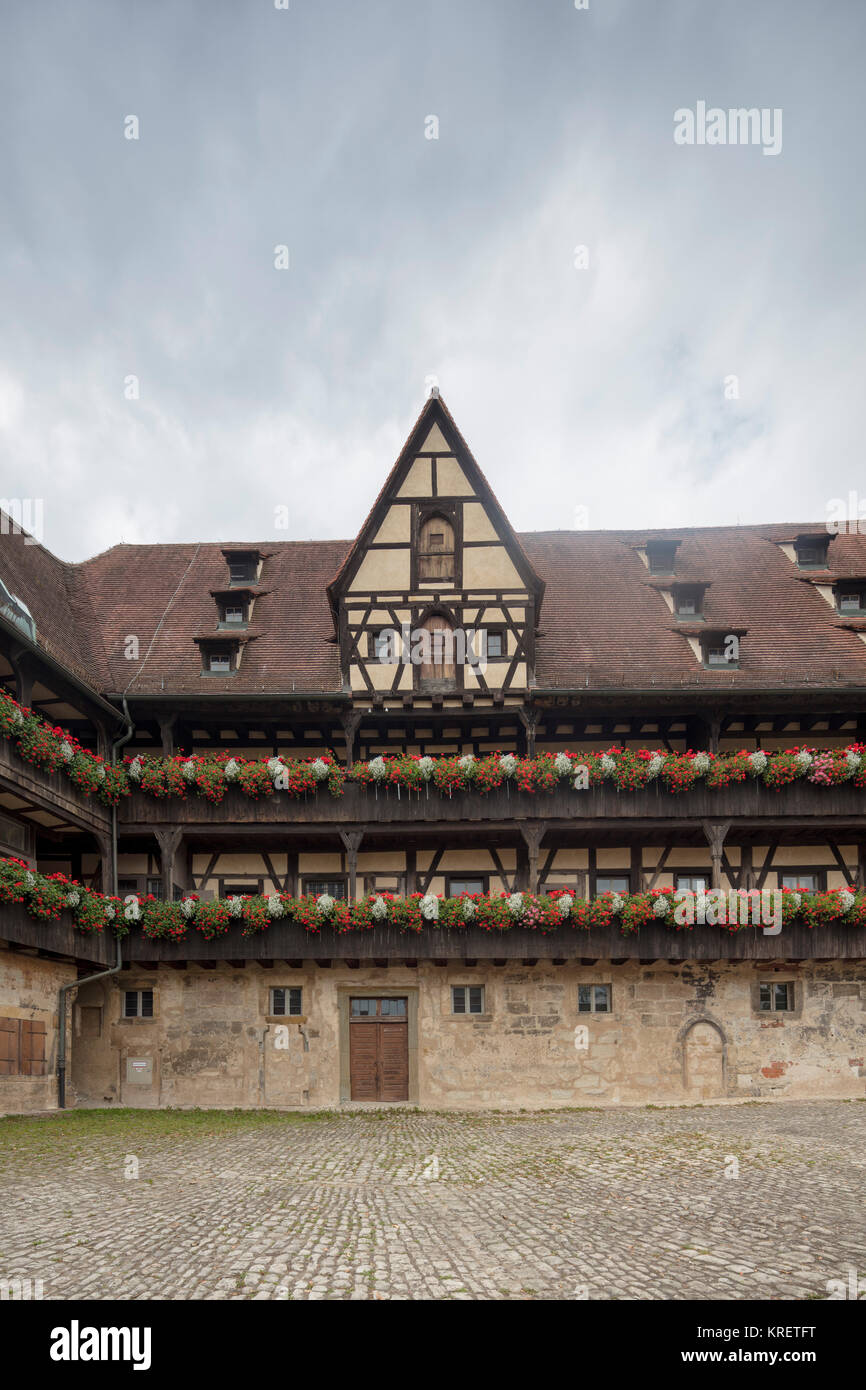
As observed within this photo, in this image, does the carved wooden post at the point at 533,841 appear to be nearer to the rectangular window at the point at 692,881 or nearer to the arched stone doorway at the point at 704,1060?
the rectangular window at the point at 692,881

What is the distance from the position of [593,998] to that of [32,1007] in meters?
11.5

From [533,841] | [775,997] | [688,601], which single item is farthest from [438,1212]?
[688,601]

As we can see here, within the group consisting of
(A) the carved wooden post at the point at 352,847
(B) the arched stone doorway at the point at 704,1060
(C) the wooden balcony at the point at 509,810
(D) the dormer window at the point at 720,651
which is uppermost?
(D) the dormer window at the point at 720,651

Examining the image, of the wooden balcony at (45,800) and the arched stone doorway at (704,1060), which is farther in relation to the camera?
the arched stone doorway at (704,1060)

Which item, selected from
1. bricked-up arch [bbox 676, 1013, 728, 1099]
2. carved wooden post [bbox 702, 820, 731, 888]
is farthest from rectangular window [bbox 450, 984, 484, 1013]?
carved wooden post [bbox 702, 820, 731, 888]

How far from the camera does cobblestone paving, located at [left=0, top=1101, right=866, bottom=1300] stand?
24.6 feet

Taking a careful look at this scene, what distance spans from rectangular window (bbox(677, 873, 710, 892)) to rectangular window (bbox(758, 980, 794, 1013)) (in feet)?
8.03

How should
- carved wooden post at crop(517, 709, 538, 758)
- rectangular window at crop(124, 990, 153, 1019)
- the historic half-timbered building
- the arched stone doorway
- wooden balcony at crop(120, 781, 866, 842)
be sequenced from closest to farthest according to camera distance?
the historic half-timbered building < the arched stone doorway < wooden balcony at crop(120, 781, 866, 842) < carved wooden post at crop(517, 709, 538, 758) < rectangular window at crop(124, 990, 153, 1019)

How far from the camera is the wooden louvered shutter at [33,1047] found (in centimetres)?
1964

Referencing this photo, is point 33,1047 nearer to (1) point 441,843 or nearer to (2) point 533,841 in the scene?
(1) point 441,843

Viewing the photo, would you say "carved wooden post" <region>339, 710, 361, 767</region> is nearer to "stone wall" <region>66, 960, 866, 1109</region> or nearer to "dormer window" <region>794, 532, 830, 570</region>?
"stone wall" <region>66, 960, 866, 1109</region>

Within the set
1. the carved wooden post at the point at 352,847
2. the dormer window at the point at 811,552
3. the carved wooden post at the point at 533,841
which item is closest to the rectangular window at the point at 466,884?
the carved wooden post at the point at 533,841

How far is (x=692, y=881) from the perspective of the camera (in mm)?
23766

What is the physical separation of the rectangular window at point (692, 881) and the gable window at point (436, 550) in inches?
336
